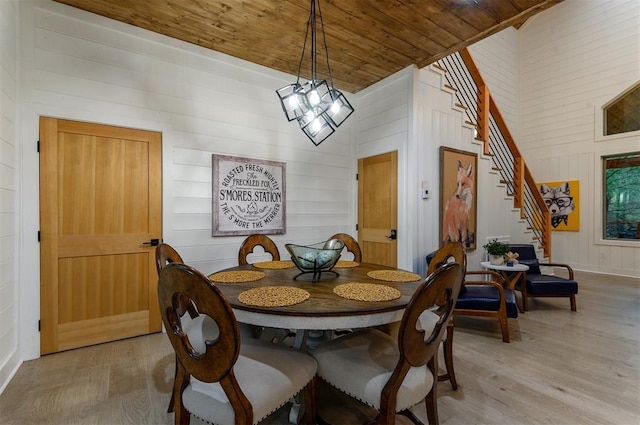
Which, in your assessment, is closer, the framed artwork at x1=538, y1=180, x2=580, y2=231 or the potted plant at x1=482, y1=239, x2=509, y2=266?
the potted plant at x1=482, y1=239, x2=509, y2=266

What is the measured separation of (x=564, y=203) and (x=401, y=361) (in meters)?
7.29

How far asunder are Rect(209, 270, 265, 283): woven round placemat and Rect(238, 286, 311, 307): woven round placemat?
0.91 feet

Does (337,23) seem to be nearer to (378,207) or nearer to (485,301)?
(378,207)

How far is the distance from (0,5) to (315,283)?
2963mm

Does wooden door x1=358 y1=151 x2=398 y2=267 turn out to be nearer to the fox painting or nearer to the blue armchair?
the fox painting

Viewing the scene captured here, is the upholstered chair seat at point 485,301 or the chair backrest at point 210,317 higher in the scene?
the chair backrest at point 210,317

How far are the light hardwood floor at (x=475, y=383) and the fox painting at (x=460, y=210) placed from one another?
1.32m

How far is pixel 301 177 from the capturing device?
13.2 feet

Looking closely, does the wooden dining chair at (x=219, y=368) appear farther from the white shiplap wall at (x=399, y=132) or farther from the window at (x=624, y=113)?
the window at (x=624, y=113)

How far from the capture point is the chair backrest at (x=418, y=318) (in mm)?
1167

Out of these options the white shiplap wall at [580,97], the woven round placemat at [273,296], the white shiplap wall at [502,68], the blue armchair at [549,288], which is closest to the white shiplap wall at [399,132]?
the blue armchair at [549,288]

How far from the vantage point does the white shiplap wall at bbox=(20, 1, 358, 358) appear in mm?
2551

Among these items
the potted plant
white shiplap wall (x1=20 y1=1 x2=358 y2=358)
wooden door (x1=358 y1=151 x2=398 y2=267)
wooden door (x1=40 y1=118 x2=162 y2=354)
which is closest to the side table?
the potted plant

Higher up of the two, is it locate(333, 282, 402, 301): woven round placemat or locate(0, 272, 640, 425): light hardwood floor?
locate(333, 282, 402, 301): woven round placemat
